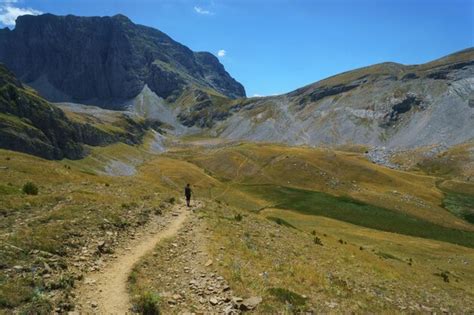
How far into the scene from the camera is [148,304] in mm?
16734

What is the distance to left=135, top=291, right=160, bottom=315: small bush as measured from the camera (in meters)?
16.7

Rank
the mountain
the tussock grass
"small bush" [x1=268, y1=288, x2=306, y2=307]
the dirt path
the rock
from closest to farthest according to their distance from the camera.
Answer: the dirt path
the rock
"small bush" [x1=268, y1=288, x2=306, y2=307]
the tussock grass
the mountain

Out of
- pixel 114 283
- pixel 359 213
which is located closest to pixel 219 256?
pixel 114 283

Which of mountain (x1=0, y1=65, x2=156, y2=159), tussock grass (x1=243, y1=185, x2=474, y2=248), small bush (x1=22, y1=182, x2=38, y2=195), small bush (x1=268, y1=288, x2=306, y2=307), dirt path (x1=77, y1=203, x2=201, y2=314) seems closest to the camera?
dirt path (x1=77, y1=203, x2=201, y2=314)

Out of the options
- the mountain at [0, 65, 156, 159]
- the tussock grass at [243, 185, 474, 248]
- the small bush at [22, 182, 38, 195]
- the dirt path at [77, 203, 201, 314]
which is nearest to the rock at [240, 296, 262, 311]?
the dirt path at [77, 203, 201, 314]

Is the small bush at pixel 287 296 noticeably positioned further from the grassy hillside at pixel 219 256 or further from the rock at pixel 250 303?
the rock at pixel 250 303

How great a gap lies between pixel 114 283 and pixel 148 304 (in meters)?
3.14

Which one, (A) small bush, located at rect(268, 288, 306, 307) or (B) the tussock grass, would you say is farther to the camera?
(B) the tussock grass

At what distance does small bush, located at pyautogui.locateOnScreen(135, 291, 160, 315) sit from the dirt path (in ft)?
1.55

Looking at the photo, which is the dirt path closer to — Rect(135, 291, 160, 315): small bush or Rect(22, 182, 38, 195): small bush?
Rect(135, 291, 160, 315): small bush

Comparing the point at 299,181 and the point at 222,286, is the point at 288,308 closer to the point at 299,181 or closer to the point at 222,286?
the point at 222,286

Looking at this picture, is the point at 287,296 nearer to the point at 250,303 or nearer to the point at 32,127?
the point at 250,303

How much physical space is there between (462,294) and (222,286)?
86.6 ft

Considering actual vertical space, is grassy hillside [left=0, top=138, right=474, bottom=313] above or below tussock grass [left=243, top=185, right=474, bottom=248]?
above
